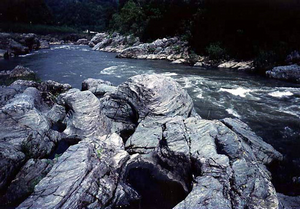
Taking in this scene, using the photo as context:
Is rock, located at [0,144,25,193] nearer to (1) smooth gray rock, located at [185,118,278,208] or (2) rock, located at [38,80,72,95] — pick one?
(1) smooth gray rock, located at [185,118,278,208]

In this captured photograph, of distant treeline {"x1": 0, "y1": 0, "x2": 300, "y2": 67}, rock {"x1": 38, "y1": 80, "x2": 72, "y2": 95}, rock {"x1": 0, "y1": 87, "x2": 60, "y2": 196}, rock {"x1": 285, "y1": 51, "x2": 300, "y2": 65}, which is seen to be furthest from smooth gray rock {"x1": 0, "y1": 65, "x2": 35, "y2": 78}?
rock {"x1": 285, "y1": 51, "x2": 300, "y2": 65}

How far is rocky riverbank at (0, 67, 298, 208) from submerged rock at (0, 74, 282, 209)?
23 millimetres

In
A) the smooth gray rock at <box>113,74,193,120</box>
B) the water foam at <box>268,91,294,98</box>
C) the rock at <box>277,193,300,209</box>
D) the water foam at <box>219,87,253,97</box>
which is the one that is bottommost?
the water foam at <box>219,87,253,97</box>

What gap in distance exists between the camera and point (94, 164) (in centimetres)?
554

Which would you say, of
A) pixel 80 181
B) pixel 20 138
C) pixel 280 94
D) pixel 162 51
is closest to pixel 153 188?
pixel 80 181

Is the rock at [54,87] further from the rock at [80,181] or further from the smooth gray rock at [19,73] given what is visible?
the rock at [80,181]

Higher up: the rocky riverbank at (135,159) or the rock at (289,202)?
the rocky riverbank at (135,159)

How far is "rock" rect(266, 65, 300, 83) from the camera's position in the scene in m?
18.2

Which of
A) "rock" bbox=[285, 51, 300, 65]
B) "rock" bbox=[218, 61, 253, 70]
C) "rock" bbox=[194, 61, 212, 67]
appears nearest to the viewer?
"rock" bbox=[285, 51, 300, 65]

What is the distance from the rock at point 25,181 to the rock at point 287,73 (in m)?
20.0

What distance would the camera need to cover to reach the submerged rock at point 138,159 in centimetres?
481

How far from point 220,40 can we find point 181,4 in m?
12.3

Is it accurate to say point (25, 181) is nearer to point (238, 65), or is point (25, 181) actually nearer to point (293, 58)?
point (293, 58)

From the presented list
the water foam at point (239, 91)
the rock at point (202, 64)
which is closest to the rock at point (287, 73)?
the water foam at point (239, 91)
